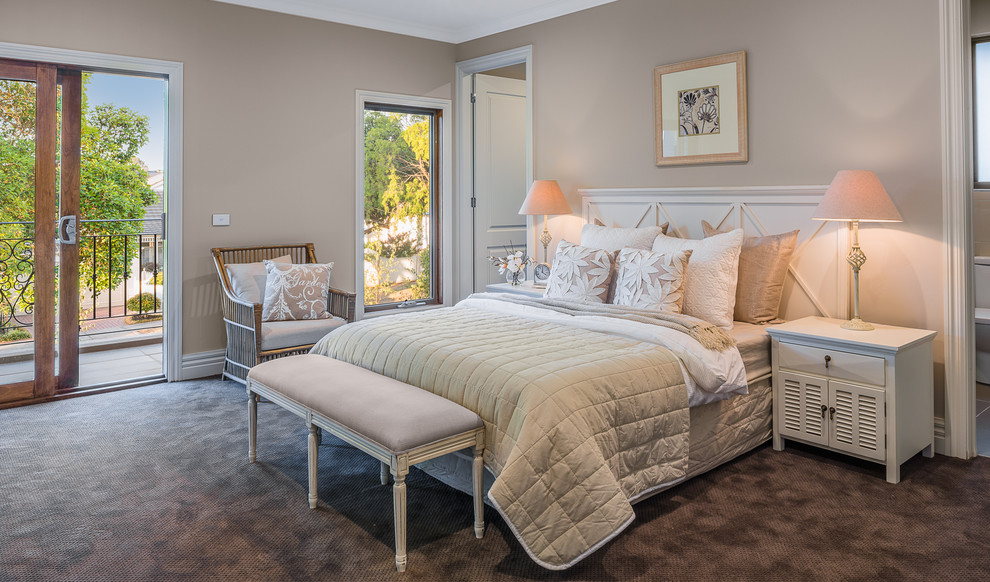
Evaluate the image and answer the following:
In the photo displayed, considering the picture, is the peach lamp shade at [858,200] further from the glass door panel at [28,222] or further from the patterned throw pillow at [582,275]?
the glass door panel at [28,222]

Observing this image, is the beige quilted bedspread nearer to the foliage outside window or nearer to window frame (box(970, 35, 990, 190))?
the foliage outside window

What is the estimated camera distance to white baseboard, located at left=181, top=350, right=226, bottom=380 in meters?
4.89

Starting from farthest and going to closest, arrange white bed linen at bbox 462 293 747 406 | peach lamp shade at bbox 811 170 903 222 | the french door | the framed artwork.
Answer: the french door, the framed artwork, peach lamp shade at bbox 811 170 903 222, white bed linen at bbox 462 293 747 406

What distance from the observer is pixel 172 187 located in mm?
4703

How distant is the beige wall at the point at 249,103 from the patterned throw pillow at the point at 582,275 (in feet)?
7.20

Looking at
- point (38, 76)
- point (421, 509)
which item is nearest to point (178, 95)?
point (38, 76)

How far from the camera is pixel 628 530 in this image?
2.59 meters

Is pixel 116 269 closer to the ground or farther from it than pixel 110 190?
closer to the ground

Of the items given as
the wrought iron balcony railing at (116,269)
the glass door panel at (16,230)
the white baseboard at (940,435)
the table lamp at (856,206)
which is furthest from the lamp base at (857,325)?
the wrought iron balcony railing at (116,269)

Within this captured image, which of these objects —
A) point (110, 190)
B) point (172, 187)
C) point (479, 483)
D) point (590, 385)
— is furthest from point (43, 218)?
point (590, 385)

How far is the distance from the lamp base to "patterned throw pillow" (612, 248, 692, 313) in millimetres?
795

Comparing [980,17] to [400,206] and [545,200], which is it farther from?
[400,206]

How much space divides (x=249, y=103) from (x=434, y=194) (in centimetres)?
179

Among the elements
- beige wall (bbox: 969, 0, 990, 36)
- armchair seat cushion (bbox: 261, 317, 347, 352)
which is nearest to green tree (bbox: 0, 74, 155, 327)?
armchair seat cushion (bbox: 261, 317, 347, 352)
